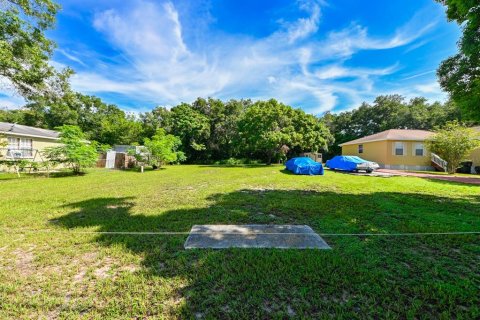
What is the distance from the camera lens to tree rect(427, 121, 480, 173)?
1423 cm

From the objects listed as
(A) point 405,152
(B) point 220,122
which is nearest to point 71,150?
(B) point 220,122

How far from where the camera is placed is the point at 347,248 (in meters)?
3.04

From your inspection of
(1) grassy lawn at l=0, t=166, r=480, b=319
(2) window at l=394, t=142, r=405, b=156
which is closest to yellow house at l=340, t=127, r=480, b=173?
(2) window at l=394, t=142, r=405, b=156

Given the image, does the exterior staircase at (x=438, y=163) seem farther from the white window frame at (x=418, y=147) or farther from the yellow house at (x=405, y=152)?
the white window frame at (x=418, y=147)

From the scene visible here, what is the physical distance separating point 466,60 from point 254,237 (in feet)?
30.0

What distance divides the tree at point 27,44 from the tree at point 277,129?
51.5 feet

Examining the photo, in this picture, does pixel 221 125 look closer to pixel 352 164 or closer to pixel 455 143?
pixel 352 164

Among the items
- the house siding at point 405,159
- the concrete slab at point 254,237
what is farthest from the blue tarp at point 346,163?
the concrete slab at point 254,237

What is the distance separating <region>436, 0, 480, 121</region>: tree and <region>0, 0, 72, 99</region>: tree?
1609 cm

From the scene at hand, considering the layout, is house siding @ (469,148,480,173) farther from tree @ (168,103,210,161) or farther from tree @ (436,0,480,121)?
tree @ (168,103,210,161)

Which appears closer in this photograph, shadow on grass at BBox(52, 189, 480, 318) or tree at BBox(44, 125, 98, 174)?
shadow on grass at BBox(52, 189, 480, 318)

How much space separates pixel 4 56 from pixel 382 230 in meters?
14.7

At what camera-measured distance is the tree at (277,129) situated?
20.9 meters

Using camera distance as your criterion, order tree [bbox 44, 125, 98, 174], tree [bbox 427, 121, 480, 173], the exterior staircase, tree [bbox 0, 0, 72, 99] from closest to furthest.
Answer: tree [bbox 0, 0, 72, 99] < tree [bbox 44, 125, 98, 174] < tree [bbox 427, 121, 480, 173] < the exterior staircase
